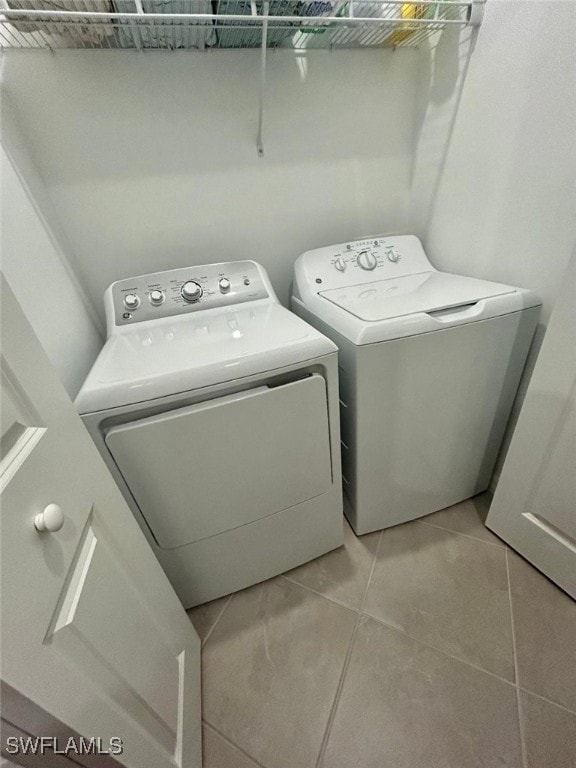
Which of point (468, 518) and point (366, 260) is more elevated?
point (366, 260)

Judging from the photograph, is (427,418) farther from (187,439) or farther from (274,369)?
(187,439)

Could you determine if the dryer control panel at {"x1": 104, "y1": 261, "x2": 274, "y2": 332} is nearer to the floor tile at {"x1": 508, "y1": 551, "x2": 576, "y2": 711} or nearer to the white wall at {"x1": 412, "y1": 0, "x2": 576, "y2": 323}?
the white wall at {"x1": 412, "y1": 0, "x2": 576, "y2": 323}

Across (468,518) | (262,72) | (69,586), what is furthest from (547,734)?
(262,72)

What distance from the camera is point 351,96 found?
1363 mm

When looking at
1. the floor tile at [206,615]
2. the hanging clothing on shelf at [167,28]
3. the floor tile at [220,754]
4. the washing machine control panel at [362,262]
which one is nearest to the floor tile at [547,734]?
the floor tile at [220,754]

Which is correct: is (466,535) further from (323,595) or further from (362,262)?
(362,262)

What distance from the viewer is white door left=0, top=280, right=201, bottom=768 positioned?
1.39ft

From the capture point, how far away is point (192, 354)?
35.5 inches

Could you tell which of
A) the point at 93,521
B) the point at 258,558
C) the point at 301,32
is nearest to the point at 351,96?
the point at 301,32

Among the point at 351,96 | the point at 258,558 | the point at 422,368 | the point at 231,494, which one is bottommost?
the point at 258,558

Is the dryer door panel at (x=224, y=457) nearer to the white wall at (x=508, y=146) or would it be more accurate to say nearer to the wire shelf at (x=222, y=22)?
the white wall at (x=508, y=146)

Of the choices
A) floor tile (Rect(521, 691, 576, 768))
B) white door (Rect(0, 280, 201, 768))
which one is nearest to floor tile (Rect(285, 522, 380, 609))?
floor tile (Rect(521, 691, 576, 768))

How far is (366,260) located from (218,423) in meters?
0.97

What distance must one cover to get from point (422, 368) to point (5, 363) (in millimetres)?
1009
